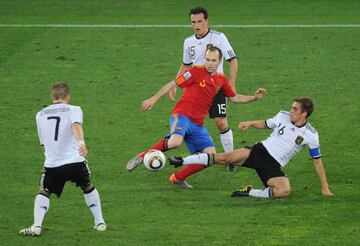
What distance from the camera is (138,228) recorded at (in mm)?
15680

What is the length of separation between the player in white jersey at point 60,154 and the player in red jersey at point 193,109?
8.16ft

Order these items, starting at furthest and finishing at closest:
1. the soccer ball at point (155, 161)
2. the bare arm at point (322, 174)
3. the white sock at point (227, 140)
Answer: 1. the white sock at point (227, 140)
2. the bare arm at point (322, 174)
3. the soccer ball at point (155, 161)

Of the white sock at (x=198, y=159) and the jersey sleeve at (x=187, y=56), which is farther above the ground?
the jersey sleeve at (x=187, y=56)

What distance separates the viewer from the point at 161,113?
2259 centimetres

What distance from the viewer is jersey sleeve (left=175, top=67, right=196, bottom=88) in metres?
17.8

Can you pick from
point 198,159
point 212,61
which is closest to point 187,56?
point 212,61

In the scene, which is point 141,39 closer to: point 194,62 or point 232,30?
point 232,30

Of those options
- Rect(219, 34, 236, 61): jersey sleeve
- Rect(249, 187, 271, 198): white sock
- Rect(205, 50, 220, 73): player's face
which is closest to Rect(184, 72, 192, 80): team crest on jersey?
Rect(205, 50, 220, 73): player's face

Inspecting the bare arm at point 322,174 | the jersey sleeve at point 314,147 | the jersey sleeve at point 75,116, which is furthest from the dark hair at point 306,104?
the jersey sleeve at point 75,116

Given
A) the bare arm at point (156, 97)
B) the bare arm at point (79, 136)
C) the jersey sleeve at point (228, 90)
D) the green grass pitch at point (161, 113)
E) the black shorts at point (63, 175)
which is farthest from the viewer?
the jersey sleeve at point (228, 90)

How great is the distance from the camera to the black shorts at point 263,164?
17.2 metres

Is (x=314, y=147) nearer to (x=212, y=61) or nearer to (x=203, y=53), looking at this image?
(x=212, y=61)

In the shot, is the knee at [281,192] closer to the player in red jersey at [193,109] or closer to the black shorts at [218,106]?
the player in red jersey at [193,109]

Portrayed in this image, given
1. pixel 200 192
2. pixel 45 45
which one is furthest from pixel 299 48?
pixel 200 192
